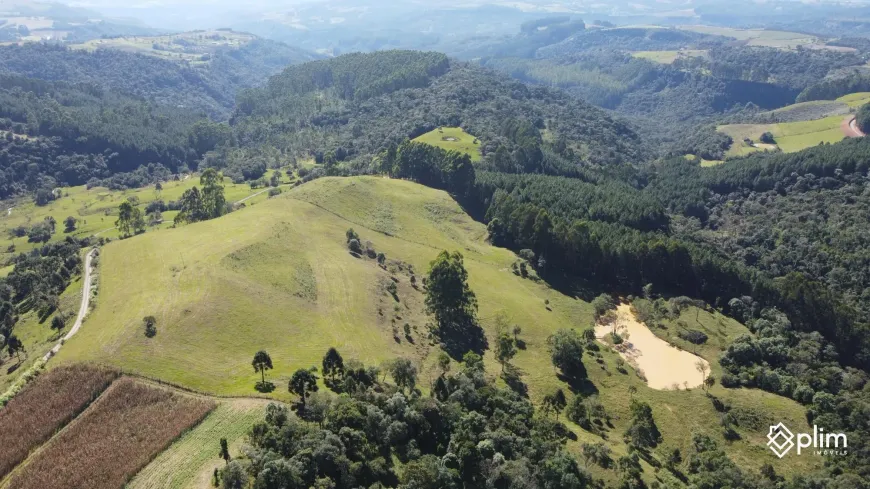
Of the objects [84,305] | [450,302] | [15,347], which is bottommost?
[450,302]

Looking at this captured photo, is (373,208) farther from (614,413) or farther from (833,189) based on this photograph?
(833,189)

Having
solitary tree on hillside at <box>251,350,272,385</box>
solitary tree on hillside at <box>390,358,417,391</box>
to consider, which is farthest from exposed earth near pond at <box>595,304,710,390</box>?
solitary tree on hillside at <box>251,350,272,385</box>

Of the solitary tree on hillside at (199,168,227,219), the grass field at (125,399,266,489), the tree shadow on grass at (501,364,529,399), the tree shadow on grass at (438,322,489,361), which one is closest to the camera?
the grass field at (125,399,266,489)

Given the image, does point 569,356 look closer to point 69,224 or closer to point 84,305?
point 84,305

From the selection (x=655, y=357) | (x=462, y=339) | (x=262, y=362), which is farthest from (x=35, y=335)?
(x=655, y=357)

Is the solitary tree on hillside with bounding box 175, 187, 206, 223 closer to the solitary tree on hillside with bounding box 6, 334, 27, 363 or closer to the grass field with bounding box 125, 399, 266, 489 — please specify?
the solitary tree on hillside with bounding box 6, 334, 27, 363

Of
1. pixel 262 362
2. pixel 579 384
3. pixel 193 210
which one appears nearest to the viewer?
pixel 262 362

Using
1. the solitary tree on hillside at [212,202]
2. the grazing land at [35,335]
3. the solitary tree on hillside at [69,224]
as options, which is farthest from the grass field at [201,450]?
the solitary tree on hillside at [69,224]
